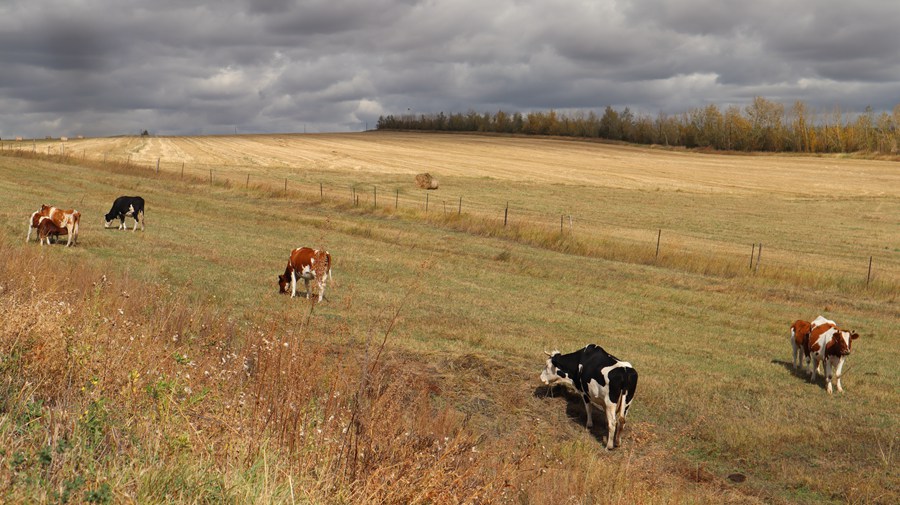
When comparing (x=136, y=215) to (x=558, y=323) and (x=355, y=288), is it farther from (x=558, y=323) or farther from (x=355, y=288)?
(x=558, y=323)

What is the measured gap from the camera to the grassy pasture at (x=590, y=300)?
11.5m

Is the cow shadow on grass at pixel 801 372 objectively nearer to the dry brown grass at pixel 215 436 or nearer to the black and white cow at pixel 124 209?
the dry brown grass at pixel 215 436

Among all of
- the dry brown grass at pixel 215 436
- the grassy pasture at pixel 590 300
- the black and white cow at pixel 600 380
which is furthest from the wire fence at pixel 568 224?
the dry brown grass at pixel 215 436

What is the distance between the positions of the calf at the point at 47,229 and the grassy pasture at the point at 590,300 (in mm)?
1020

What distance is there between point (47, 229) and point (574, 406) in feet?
59.6

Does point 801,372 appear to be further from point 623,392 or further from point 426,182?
point 426,182

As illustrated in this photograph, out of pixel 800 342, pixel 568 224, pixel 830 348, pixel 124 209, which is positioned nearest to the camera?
pixel 830 348

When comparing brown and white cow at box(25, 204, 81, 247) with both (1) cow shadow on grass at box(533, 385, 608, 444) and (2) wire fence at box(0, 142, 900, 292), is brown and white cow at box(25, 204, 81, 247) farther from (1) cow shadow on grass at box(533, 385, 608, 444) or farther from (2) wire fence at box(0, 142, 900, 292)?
(2) wire fence at box(0, 142, 900, 292)

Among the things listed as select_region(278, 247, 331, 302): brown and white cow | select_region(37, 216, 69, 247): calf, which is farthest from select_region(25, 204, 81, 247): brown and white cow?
select_region(278, 247, 331, 302): brown and white cow

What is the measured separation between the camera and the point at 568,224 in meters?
45.1

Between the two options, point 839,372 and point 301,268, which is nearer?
point 839,372

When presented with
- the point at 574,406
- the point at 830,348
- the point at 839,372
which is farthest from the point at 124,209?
the point at 839,372

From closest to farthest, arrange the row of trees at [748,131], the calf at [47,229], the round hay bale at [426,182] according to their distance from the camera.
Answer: the calf at [47,229]
the round hay bale at [426,182]
the row of trees at [748,131]

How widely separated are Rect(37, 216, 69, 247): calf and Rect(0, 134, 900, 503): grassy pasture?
3.35 ft
